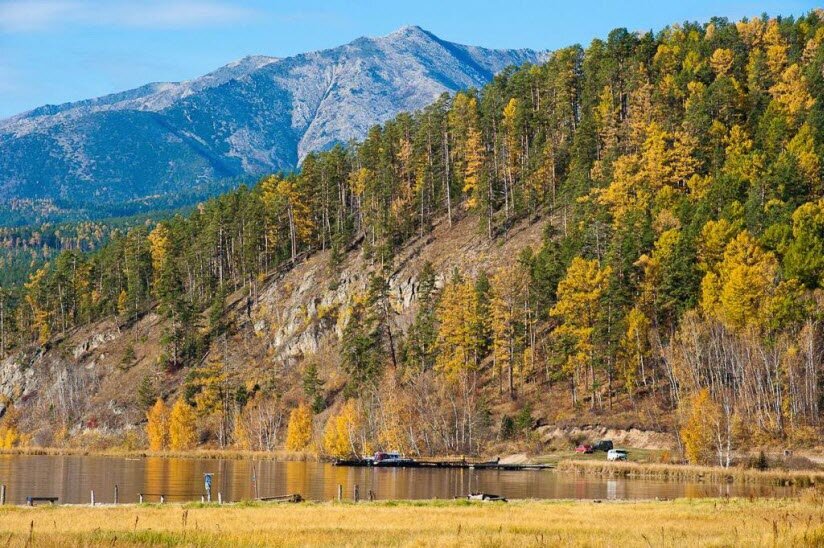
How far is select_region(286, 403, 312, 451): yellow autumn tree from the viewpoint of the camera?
417 feet

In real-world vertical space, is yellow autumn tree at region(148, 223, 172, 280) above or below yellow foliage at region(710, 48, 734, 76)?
below

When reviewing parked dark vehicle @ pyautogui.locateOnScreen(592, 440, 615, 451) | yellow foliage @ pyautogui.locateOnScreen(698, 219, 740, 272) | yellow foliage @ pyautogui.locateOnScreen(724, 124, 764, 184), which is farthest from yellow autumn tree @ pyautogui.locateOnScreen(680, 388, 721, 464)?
yellow foliage @ pyautogui.locateOnScreen(724, 124, 764, 184)

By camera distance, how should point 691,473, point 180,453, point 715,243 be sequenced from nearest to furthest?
point 691,473, point 715,243, point 180,453

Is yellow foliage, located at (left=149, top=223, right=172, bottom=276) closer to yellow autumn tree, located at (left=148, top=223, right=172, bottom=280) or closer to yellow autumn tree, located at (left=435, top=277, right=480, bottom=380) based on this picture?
yellow autumn tree, located at (left=148, top=223, right=172, bottom=280)

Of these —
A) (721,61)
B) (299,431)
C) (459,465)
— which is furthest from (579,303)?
(721,61)

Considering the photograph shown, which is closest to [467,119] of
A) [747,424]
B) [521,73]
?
[521,73]

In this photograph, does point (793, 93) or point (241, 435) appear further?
point (793, 93)

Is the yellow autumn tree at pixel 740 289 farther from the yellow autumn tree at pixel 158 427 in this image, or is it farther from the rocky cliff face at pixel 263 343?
the yellow autumn tree at pixel 158 427

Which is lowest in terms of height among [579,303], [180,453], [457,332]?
[180,453]

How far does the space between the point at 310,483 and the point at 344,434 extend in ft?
118

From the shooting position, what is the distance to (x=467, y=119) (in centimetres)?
16825

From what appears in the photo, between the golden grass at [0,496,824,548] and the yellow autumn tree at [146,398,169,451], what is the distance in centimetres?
8969

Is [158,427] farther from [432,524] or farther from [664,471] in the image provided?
[432,524]

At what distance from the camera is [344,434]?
11894 cm
